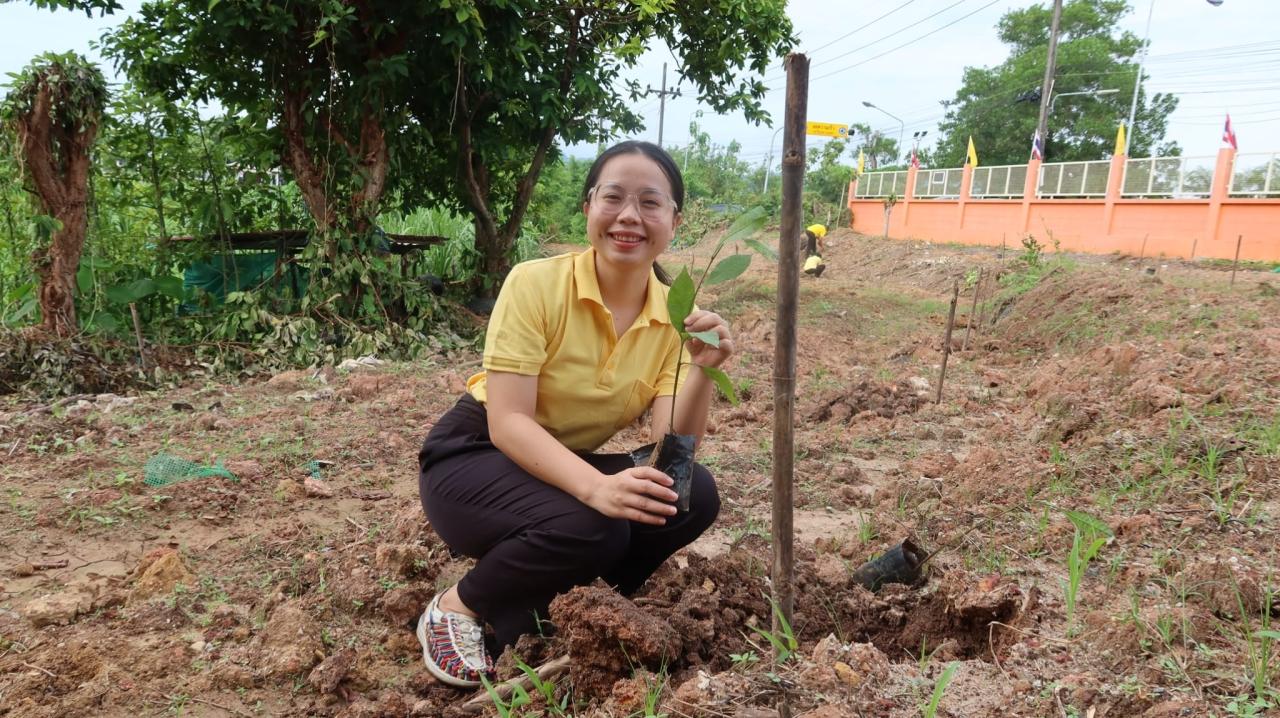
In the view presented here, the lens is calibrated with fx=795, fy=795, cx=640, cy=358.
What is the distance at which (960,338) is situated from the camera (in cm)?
694

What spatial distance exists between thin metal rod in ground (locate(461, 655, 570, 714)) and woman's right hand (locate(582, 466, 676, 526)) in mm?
319

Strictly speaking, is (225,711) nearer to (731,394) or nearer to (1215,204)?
(731,394)

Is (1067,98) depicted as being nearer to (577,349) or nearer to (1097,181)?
(1097,181)

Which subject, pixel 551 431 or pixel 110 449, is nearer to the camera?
pixel 551 431

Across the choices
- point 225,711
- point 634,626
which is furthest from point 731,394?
point 225,711

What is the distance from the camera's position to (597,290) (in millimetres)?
1804

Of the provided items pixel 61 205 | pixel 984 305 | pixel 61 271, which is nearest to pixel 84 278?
pixel 61 271

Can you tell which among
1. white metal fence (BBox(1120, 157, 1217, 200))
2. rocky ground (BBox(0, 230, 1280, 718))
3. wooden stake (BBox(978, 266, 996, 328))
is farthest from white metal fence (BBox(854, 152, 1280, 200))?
rocky ground (BBox(0, 230, 1280, 718))

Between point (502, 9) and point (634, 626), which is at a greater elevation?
point (502, 9)

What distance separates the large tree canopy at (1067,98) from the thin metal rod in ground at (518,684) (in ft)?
123

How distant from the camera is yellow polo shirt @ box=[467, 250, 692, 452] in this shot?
172 centimetres

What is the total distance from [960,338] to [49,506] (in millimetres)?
6452

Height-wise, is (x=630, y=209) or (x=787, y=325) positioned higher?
(x=630, y=209)

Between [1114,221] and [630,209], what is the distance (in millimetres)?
16183
